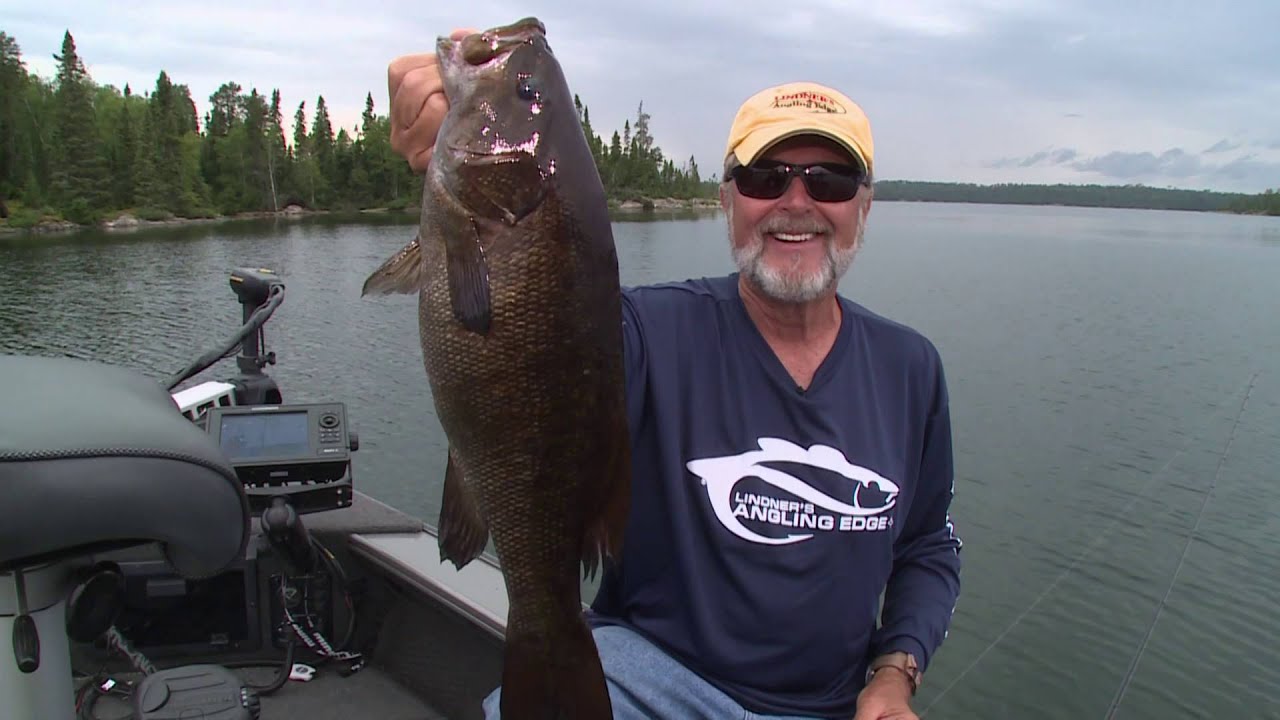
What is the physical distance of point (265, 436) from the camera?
3.09 metres

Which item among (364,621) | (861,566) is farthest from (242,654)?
(861,566)

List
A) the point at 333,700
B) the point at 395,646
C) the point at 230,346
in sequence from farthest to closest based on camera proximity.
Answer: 1. the point at 230,346
2. the point at 395,646
3. the point at 333,700

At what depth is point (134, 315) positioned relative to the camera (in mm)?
20578

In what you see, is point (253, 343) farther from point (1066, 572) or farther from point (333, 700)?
point (1066, 572)

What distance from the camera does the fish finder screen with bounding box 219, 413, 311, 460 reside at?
302cm

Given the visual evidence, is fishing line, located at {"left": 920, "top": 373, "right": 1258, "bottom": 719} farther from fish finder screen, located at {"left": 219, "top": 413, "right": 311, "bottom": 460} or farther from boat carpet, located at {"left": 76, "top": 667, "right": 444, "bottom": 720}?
fish finder screen, located at {"left": 219, "top": 413, "right": 311, "bottom": 460}

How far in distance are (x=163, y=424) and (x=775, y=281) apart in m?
1.50

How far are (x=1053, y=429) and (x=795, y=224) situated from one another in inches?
474

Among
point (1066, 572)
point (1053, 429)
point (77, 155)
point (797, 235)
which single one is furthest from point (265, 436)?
point (77, 155)

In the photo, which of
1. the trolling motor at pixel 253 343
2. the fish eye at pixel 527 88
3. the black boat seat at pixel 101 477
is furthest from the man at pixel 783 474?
the trolling motor at pixel 253 343

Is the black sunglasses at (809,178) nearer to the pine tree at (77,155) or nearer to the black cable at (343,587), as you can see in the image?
the black cable at (343,587)

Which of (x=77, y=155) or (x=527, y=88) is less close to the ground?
(x=527, y=88)

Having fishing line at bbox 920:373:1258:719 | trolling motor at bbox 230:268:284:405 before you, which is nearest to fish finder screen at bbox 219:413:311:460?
Answer: trolling motor at bbox 230:268:284:405

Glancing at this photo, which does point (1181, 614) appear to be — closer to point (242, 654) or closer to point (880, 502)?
point (880, 502)
